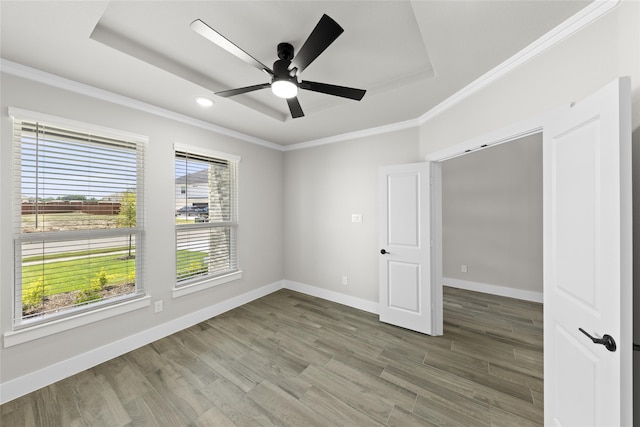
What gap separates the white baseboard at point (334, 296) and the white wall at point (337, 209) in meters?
0.06

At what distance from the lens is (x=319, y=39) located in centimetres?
137

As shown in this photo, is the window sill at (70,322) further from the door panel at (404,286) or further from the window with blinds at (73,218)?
the door panel at (404,286)

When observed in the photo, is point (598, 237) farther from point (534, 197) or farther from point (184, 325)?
point (184, 325)

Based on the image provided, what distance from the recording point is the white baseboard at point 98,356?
6.15 ft

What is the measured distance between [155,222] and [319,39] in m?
Answer: 2.55

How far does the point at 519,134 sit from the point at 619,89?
0.86 meters

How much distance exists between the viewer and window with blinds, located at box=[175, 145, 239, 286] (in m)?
3.00

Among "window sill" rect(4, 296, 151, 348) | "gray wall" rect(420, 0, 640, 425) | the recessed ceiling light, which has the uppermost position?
the recessed ceiling light

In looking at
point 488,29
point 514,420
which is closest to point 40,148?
point 488,29

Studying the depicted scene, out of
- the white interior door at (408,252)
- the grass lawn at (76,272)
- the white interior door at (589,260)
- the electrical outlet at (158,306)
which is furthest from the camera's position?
the white interior door at (408,252)

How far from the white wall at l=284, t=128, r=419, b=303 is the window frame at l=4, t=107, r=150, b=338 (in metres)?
2.26

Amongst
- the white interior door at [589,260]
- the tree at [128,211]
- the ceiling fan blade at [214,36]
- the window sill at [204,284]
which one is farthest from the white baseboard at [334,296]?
the ceiling fan blade at [214,36]

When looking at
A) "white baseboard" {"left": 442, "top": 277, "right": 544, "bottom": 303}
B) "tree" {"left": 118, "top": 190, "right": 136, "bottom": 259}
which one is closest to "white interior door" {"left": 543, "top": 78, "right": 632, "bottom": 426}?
"white baseboard" {"left": 442, "top": 277, "right": 544, "bottom": 303}

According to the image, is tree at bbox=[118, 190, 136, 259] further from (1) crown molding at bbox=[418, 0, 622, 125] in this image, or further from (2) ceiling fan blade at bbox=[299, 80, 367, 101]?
(1) crown molding at bbox=[418, 0, 622, 125]
